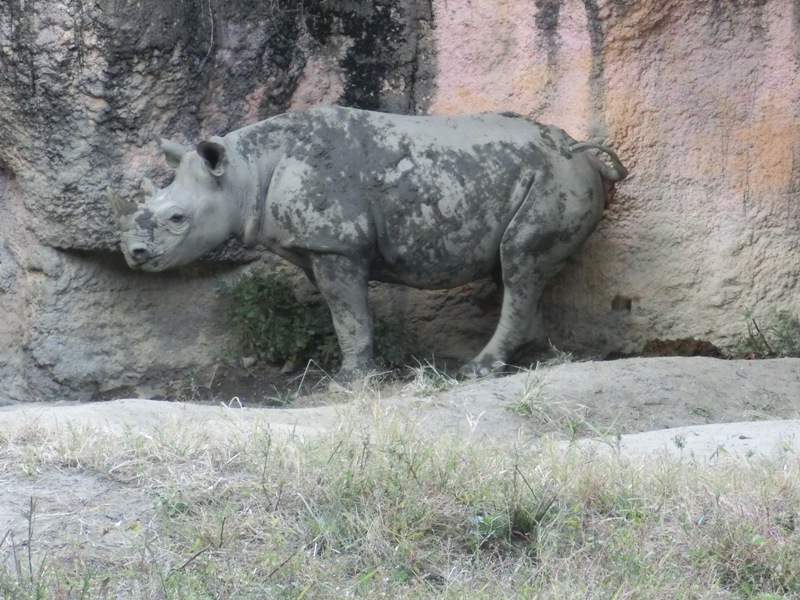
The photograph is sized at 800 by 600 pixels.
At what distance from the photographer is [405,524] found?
14.2 ft

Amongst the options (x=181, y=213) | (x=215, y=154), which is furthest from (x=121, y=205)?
(x=215, y=154)

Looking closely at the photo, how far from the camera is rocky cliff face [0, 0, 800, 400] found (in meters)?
7.71

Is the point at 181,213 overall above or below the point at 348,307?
above

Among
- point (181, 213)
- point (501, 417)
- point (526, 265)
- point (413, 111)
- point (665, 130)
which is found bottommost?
point (501, 417)

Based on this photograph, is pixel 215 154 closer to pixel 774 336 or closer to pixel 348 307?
pixel 348 307

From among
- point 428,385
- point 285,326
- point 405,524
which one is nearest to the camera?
point 405,524

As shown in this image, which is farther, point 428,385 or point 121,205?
point 121,205

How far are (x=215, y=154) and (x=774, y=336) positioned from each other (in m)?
3.32

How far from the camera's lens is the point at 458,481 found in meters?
4.55

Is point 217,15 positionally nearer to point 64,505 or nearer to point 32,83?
point 32,83

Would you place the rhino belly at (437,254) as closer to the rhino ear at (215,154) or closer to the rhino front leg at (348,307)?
the rhino front leg at (348,307)

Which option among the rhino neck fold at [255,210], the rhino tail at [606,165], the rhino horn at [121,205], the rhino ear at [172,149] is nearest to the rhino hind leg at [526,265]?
the rhino tail at [606,165]

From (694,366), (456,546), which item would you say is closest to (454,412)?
(694,366)

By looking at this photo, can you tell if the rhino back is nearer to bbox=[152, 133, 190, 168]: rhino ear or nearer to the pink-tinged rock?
bbox=[152, 133, 190, 168]: rhino ear
